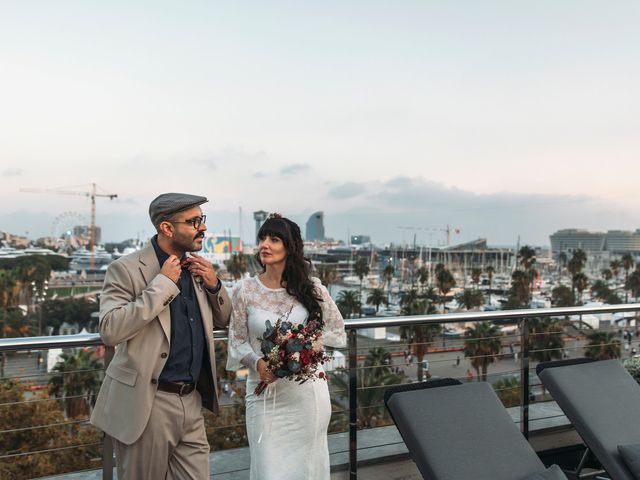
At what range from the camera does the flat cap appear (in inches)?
83.8

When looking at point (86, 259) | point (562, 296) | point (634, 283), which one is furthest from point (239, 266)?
point (634, 283)

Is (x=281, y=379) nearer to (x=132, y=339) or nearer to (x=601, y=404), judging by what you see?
(x=132, y=339)

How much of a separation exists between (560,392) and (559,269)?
302 feet

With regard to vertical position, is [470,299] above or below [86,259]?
below

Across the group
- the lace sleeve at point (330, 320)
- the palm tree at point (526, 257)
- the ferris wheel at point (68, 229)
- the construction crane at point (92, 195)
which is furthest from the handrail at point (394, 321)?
the ferris wheel at point (68, 229)

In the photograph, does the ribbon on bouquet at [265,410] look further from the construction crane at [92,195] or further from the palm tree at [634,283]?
the construction crane at [92,195]

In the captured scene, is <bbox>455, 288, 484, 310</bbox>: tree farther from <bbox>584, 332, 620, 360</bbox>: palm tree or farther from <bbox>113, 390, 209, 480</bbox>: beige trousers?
<bbox>113, 390, 209, 480</bbox>: beige trousers

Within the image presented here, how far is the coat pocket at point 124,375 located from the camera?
2057 mm

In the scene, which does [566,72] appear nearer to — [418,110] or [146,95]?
[418,110]

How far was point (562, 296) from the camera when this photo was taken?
245 feet

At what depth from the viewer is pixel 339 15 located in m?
Result: 21.2

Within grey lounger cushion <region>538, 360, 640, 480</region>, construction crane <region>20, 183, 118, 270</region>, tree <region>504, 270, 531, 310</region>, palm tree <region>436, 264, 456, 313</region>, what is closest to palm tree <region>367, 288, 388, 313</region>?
palm tree <region>436, 264, 456, 313</region>

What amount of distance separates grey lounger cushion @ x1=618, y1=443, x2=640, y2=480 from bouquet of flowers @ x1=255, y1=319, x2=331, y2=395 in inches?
64.0

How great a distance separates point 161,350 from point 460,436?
140cm
